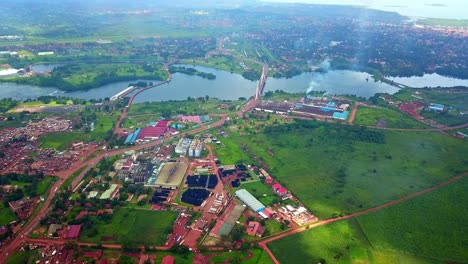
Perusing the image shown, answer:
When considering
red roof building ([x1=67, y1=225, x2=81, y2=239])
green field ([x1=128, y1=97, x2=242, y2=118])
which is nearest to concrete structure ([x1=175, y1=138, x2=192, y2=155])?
green field ([x1=128, y1=97, x2=242, y2=118])

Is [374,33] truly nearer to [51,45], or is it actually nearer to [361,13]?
[361,13]

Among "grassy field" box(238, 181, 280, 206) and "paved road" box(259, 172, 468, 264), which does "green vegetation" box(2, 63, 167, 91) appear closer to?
"grassy field" box(238, 181, 280, 206)

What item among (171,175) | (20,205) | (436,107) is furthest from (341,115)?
(20,205)

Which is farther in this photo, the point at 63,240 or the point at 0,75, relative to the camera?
the point at 0,75

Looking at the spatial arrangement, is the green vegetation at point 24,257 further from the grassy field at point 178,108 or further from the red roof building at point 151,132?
the grassy field at point 178,108

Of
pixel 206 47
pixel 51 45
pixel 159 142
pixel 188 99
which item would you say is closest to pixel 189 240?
pixel 159 142

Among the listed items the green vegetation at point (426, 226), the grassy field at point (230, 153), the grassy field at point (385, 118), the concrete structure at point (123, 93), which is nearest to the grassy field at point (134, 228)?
the grassy field at point (230, 153)
